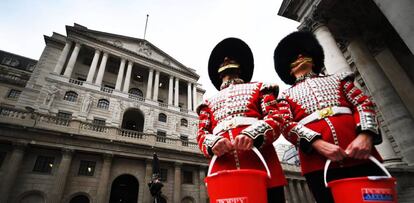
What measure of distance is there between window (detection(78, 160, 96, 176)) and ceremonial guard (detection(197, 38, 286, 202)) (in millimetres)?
16244

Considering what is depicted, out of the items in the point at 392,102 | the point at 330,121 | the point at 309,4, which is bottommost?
the point at 330,121

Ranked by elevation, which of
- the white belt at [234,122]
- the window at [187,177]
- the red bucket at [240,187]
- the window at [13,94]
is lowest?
the red bucket at [240,187]

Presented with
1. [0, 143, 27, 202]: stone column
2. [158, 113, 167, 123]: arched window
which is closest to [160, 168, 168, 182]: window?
[158, 113, 167, 123]: arched window

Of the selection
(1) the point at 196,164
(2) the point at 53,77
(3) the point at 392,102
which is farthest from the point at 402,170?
(2) the point at 53,77

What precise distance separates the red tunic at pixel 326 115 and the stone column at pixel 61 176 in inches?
636

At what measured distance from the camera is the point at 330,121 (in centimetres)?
219

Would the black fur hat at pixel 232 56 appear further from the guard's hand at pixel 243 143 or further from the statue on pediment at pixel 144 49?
the statue on pediment at pixel 144 49

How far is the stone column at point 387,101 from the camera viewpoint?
5.80m

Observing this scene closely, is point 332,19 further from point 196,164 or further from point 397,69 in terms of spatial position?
point 196,164

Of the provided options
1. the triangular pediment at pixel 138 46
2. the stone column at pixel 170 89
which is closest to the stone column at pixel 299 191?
the stone column at pixel 170 89

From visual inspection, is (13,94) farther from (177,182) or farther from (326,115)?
(326,115)

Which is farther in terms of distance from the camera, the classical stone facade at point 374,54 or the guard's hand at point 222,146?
the classical stone facade at point 374,54

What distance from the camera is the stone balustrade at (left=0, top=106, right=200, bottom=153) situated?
13961mm

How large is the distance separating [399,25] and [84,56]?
98.0 feet
